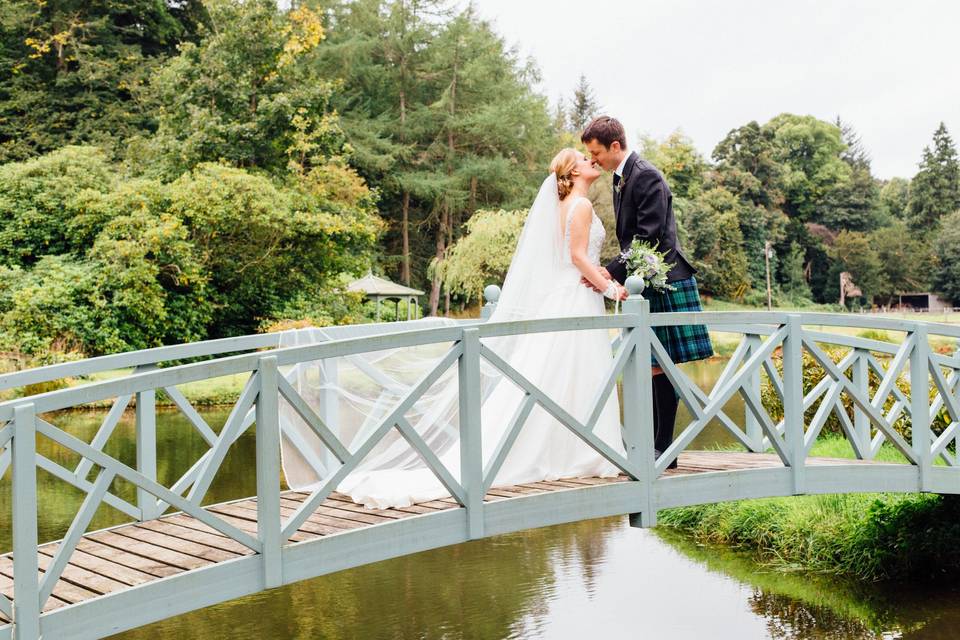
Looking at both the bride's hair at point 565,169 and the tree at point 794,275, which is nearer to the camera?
the bride's hair at point 565,169

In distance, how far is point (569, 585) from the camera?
796 centimetres

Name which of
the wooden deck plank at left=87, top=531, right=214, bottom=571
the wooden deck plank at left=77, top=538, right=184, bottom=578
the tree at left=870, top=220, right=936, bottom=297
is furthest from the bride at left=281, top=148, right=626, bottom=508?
the tree at left=870, top=220, right=936, bottom=297

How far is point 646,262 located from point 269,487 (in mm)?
2470

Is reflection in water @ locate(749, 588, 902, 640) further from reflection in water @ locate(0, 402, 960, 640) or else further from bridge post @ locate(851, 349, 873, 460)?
bridge post @ locate(851, 349, 873, 460)

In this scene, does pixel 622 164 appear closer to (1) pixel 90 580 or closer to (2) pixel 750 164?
(1) pixel 90 580

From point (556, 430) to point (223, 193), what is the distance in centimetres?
1749

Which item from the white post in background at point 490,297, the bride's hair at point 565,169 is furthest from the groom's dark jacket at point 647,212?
the white post in background at point 490,297

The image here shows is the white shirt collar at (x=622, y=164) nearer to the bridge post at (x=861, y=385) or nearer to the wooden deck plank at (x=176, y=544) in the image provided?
the bridge post at (x=861, y=385)

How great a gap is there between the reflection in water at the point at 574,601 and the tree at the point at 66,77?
20765 mm

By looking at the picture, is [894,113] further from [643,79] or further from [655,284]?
[655,284]

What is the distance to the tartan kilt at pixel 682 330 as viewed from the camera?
18.0 ft

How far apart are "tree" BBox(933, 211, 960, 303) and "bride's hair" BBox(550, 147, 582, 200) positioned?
50.0 m

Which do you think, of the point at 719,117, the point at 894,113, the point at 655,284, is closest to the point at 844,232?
the point at 719,117

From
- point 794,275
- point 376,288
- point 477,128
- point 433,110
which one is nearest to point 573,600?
point 376,288
